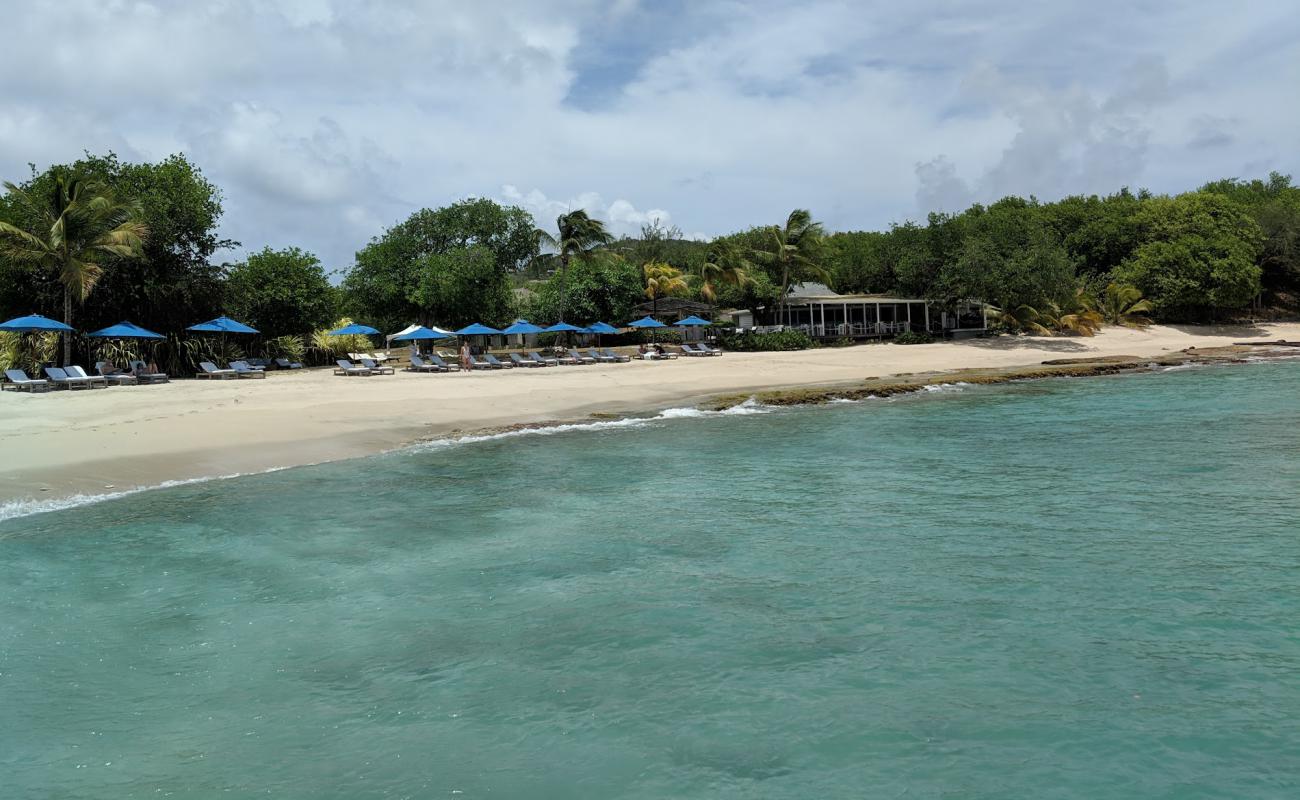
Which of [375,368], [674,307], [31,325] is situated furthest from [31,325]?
[674,307]

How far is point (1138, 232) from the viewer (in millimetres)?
49438

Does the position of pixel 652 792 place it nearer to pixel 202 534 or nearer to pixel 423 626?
pixel 423 626

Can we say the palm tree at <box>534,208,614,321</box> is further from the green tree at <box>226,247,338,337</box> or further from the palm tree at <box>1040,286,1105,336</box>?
the palm tree at <box>1040,286,1105,336</box>

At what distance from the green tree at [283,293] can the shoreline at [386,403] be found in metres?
4.13

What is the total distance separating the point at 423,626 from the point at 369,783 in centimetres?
223

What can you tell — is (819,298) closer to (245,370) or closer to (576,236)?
(576,236)

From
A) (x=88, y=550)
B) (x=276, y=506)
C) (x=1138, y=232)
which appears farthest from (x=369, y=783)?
(x=1138, y=232)

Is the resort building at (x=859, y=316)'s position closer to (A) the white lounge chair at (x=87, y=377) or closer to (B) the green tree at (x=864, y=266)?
(B) the green tree at (x=864, y=266)

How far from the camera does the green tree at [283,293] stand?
104ft

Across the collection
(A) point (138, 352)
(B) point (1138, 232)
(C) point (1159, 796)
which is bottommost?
→ (C) point (1159, 796)

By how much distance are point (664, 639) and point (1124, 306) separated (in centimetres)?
4628

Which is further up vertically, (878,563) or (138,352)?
(138,352)

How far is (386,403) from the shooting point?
66.5ft

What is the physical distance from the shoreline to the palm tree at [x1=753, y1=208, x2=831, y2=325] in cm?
529
